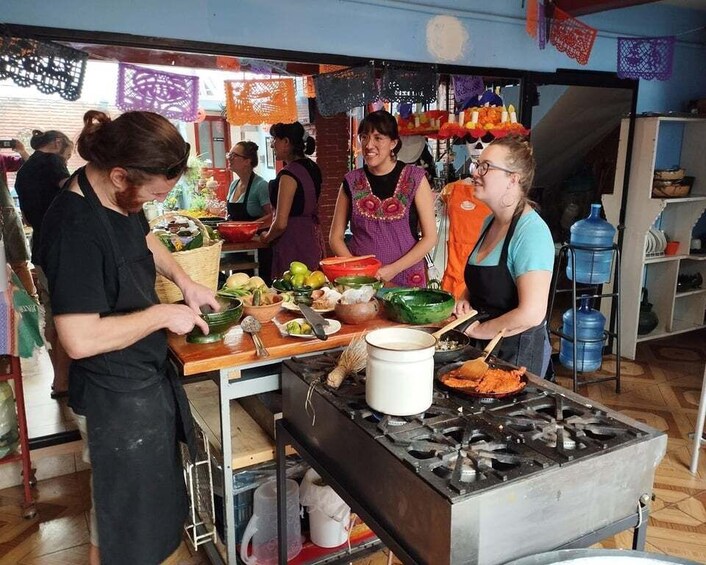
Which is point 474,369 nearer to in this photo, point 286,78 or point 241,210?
point 286,78

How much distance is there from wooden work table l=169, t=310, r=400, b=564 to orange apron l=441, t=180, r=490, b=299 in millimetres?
1626

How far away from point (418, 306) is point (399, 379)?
2.28 ft

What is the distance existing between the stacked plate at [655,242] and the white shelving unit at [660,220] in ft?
0.25

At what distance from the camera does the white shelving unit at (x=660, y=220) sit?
429 centimetres

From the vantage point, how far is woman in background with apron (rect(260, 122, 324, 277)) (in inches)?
137

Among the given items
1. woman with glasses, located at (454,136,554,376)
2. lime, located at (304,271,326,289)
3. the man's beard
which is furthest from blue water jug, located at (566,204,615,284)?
the man's beard

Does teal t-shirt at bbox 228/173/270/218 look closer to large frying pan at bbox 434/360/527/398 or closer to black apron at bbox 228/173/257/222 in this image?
black apron at bbox 228/173/257/222

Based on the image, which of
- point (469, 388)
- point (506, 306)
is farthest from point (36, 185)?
point (469, 388)

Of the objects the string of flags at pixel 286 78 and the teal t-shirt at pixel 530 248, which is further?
the string of flags at pixel 286 78

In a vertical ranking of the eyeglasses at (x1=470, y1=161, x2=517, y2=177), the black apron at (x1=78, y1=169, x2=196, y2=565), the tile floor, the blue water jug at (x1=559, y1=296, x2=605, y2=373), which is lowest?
the tile floor

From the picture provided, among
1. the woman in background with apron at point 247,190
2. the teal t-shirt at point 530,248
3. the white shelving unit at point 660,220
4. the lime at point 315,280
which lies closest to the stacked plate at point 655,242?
the white shelving unit at point 660,220

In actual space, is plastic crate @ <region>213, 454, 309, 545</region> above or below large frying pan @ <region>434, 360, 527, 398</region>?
below

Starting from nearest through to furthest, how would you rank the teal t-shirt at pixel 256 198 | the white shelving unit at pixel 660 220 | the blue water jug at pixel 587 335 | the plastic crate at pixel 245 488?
the plastic crate at pixel 245 488 → the blue water jug at pixel 587 335 → the white shelving unit at pixel 660 220 → the teal t-shirt at pixel 256 198

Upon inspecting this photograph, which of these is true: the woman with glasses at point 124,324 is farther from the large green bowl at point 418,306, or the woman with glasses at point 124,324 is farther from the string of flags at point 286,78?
the string of flags at point 286,78
